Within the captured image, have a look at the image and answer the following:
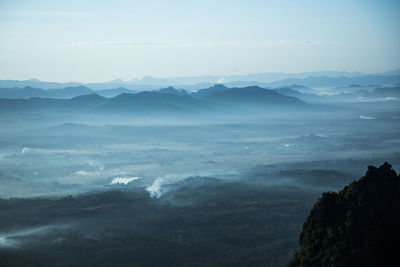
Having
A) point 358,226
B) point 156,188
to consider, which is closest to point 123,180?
point 156,188

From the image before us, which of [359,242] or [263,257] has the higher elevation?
[359,242]

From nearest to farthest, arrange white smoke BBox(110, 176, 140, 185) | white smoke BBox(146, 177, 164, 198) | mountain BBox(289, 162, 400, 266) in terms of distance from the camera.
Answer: mountain BBox(289, 162, 400, 266), white smoke BBox(146, 177, 164, 198), white smoke BBox(110, 176, 140, 185)

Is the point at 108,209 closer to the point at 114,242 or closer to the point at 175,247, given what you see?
the point at 114,242

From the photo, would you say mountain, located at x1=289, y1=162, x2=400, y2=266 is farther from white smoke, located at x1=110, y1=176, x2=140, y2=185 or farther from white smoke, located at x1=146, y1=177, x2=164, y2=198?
white smoke, located at x1=110, y1=176, x2=140, y2=185

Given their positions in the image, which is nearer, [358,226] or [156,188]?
[358,226]

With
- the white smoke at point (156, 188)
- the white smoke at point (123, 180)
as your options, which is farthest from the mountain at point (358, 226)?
the white smoke at point (123, 180)

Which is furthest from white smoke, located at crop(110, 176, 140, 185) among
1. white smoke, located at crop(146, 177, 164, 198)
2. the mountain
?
the mountain

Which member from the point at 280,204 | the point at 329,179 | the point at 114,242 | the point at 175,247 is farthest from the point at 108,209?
the point at 329,179

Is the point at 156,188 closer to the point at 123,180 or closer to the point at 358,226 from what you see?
the point at 123,180
